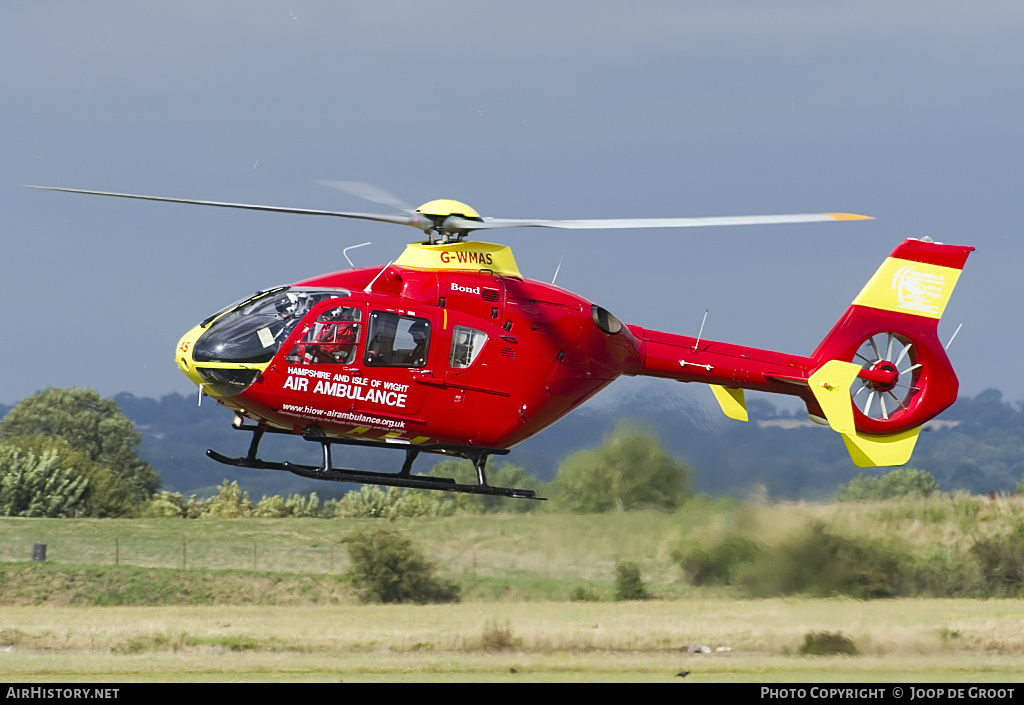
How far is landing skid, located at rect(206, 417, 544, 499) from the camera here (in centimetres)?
1744

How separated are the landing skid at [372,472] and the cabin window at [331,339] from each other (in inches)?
44.9

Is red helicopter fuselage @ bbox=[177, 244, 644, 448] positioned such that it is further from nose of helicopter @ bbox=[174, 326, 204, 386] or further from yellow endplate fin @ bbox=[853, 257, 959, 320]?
yellow endplate fin @ bbox=[853, 257, 959, 320]

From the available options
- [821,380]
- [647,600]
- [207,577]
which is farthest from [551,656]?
[207,577]

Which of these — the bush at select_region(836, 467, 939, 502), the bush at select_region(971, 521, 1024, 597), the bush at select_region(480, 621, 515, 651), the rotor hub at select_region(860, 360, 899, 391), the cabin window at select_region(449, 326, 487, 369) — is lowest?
the bush at select_region(480, 621, 515, 651)

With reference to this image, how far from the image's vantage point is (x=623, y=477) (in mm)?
27219

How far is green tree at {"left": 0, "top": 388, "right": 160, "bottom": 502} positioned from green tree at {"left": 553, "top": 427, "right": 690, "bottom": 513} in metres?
33.6

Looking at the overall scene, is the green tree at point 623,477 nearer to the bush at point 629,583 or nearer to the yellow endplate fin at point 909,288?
the bush at point 629,583

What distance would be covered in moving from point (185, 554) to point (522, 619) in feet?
39.5

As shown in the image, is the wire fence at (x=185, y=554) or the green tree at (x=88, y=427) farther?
the green tree at (x=88, y=427)

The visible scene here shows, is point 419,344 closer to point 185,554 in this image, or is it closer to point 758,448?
point 758,448

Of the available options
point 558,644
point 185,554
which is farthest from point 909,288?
point 185,554

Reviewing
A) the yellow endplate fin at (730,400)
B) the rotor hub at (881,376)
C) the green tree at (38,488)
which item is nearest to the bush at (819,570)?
the rotor hub at (881,376)

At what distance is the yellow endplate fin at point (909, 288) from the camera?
22031 mm

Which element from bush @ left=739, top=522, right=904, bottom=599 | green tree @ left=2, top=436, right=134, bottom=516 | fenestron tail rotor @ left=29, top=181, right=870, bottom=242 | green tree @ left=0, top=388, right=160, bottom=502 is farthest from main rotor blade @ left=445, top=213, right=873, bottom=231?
green tree @ left=0, top=388, right=160, bottom=502
